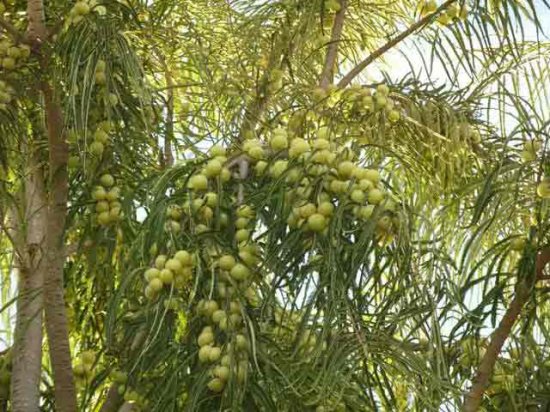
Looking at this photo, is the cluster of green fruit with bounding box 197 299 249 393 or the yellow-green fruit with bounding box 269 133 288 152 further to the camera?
the yellow-green fruit with bounding box 269 133 288 152

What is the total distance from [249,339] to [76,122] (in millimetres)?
549

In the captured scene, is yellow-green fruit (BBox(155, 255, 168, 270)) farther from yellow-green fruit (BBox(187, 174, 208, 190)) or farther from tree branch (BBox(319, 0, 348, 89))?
tree branch (BBox(319, 0, 348, 89))

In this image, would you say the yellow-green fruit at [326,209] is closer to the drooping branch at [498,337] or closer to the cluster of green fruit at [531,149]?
the drooping branch at [498,337]

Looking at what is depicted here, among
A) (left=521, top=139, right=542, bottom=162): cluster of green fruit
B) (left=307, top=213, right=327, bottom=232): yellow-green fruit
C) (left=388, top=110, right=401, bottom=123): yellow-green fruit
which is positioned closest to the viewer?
(left=307, top=213, right=327, bottom=232): yellow-green fruit

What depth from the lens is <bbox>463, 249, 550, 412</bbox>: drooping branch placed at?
2598 millimetres

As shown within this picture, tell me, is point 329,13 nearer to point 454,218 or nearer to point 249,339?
point 454,218

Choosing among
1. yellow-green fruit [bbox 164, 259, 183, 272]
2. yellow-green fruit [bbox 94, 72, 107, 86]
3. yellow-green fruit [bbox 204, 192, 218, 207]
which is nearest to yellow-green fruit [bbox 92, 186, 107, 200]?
yellow-green fruit [bbox 94, 72, 107, 86]

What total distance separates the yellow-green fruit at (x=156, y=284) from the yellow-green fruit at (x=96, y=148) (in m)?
0.57

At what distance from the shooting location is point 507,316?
8.64 feet

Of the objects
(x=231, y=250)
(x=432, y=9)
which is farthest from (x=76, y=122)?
(x=432, y=9)

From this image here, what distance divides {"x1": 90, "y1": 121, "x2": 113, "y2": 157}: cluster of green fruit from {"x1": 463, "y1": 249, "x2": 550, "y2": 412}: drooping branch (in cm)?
94

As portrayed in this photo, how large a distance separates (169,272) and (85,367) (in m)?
0.99

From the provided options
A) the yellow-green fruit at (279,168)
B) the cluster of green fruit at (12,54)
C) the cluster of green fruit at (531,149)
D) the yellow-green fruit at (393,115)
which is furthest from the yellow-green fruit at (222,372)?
the yellow-green fruit at (393,115)

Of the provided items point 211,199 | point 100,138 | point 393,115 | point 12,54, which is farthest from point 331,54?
point 211,199
